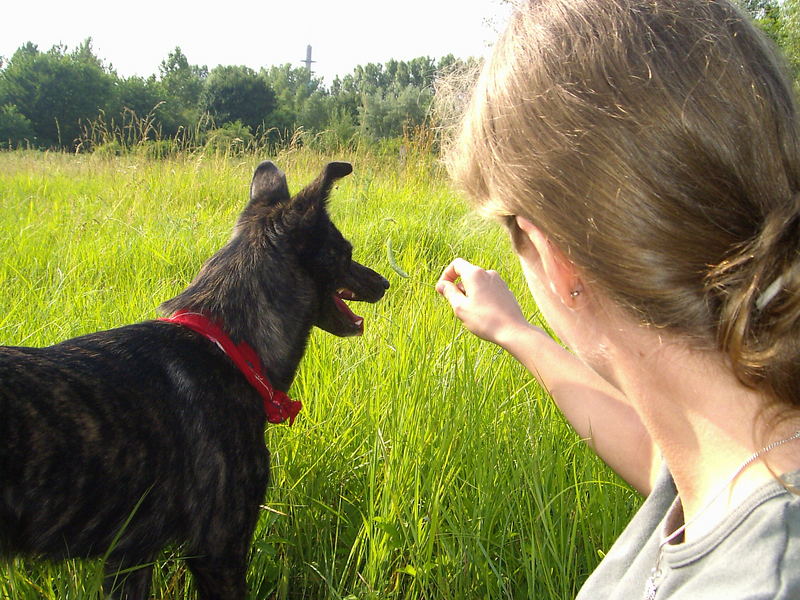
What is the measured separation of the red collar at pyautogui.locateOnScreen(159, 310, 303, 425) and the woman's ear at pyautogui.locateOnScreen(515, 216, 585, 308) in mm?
1312

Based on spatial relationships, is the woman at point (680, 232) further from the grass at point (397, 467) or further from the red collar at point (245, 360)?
the red collar at point (245, 360)

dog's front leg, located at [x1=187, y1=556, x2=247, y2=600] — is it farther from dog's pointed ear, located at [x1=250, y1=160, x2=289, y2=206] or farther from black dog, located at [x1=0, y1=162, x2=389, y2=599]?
dog's pointed ear, located at [x1=250, y1=160, x2=289, y2=206]

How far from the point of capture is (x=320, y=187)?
2.56 metres

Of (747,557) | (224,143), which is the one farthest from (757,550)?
(224,143)

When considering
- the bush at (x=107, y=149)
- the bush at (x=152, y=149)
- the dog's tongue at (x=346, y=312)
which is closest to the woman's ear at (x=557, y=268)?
the dog's tongue at (x=346, y=312)

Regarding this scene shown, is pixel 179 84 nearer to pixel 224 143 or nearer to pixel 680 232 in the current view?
pixel 224 143

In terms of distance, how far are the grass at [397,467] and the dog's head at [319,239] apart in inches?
12.0

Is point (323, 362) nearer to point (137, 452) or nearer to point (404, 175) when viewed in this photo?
→ point (137, 452)

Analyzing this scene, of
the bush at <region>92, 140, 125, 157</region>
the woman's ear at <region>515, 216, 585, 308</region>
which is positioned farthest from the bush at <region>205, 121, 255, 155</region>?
the woman's ear at <region>515, 216, 585, 308</region>

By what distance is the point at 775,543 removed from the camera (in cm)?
84

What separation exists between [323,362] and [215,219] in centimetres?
344

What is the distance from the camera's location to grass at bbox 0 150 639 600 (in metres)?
2.01

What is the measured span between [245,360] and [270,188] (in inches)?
34.9

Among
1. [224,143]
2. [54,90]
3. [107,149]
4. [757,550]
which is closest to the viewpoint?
[757,550]
